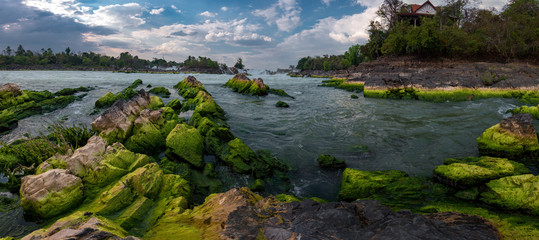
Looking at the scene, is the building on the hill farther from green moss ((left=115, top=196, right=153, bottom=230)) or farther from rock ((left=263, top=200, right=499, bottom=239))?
green moss ((left=115, top=196, right=153, bottom=230))

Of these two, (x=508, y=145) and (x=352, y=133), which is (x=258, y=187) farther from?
(x=508, y=145)

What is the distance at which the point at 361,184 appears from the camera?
5.63 metres

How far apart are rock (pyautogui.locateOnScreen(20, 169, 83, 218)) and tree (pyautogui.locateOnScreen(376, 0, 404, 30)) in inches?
2093

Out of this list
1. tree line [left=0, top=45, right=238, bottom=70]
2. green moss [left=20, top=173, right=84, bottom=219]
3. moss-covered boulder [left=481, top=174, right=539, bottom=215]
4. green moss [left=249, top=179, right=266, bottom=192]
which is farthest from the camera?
tree line [left=0, top=45, right=238, bottom=70]

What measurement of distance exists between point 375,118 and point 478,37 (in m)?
26.2

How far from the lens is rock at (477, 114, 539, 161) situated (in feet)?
24.3

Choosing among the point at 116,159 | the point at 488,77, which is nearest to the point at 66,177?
the point at 116,159

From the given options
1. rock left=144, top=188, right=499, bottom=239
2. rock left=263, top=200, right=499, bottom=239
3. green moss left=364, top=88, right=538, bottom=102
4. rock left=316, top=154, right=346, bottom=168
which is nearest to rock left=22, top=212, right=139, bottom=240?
rock left=144, top=188, right=499, bottom=239

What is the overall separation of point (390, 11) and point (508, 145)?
4679 cm

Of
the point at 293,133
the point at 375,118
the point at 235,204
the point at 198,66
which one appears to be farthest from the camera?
the point at 198,66

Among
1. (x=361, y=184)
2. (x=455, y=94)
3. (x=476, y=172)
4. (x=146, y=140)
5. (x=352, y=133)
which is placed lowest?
(x=361, y=184)

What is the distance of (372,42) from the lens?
4444 centimetres

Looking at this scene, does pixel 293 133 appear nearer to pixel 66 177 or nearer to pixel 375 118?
pixel 375 118

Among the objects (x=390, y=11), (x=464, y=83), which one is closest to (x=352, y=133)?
(x=464, y=83)
